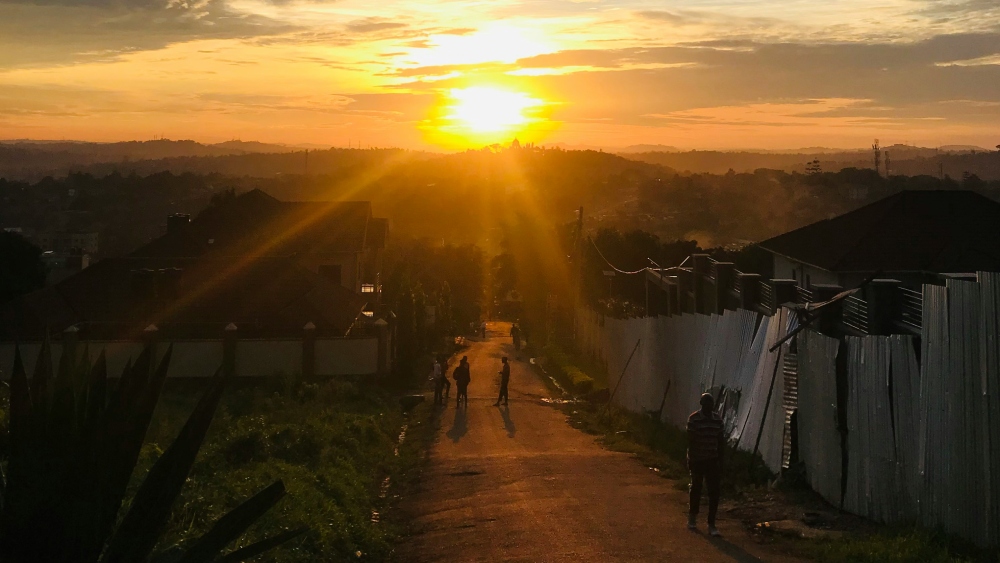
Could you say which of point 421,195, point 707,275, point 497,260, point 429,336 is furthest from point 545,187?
point 707,275

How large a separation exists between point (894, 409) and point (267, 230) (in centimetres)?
3736

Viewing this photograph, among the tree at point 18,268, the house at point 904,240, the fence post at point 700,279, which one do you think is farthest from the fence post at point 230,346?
the house at point 904,240

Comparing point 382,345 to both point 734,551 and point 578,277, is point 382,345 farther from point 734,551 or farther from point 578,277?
point 734,551

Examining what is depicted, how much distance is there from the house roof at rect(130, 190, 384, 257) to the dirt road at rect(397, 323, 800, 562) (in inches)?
988

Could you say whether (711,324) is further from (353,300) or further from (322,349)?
(353,300)

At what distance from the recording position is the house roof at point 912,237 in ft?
84.5

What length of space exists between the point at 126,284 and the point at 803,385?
28.8 meters

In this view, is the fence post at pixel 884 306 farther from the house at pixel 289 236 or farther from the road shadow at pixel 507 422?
the house at pixel 289 236

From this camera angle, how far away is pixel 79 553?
432cm

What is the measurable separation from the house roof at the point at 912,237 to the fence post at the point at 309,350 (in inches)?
585

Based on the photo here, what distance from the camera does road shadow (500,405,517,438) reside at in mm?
18625

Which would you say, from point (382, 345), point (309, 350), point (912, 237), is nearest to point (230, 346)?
point (309, 350)

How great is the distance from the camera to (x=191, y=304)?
31.7m

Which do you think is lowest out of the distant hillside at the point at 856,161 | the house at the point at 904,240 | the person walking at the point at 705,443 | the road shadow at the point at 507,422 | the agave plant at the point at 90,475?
the road shadow at the point at 507,422
